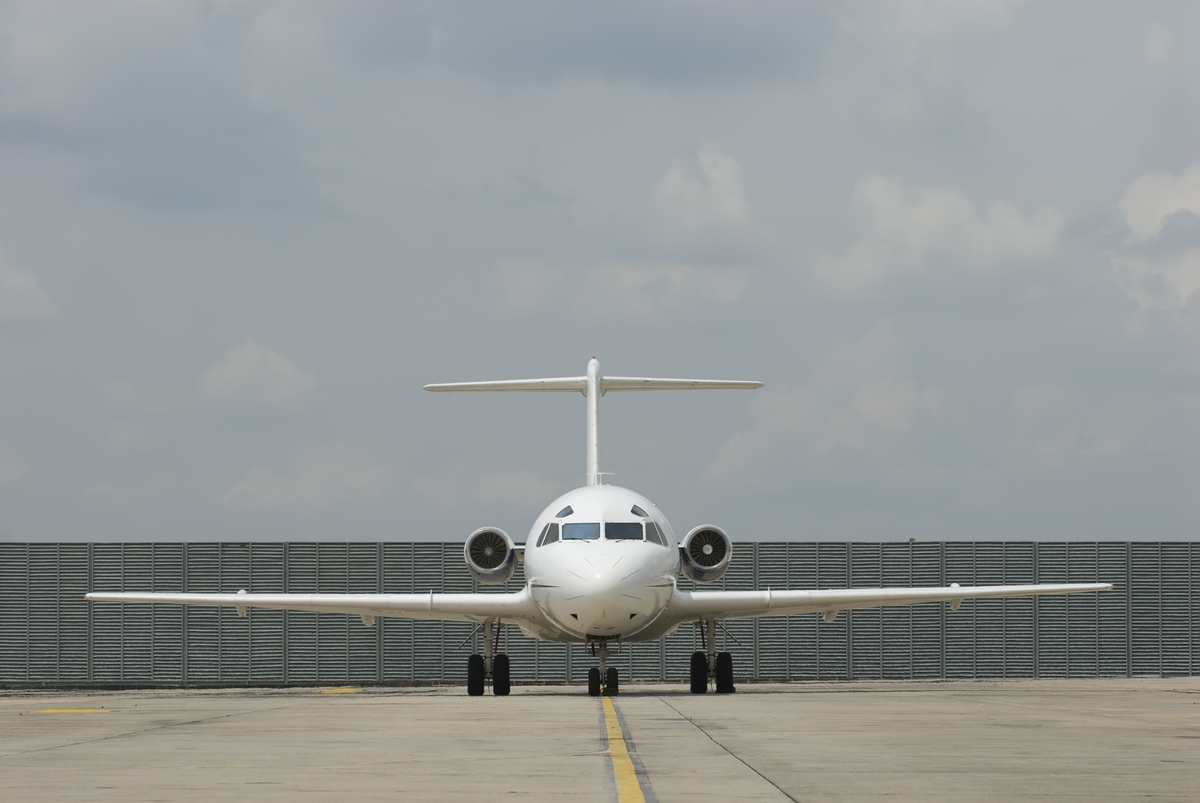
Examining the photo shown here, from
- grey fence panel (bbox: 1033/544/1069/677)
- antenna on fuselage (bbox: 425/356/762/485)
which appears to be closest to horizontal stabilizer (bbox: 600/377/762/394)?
antenna on fuselage (bbox: 425/356/762/485)

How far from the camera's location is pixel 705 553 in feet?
95.0

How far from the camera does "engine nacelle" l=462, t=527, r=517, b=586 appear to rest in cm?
2888

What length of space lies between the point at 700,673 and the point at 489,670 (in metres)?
3.88

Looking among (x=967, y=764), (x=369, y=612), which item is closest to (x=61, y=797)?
(x=967, y=764)

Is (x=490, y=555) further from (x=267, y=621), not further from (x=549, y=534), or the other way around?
(x=267, y=621)

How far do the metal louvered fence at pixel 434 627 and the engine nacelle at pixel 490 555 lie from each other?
28.6 feet

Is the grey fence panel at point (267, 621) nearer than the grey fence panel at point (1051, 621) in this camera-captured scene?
Yes

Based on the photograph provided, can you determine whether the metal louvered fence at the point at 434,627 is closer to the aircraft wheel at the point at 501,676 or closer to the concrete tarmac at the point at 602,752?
the aircraft wheel at the point at 501,676

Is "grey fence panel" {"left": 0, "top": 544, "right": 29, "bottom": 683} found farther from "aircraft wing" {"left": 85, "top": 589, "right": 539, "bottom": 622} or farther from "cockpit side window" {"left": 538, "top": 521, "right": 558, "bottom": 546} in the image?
"cockpit side window" {"left": 538, "top": 521, "right": 558, "bottom": 546}

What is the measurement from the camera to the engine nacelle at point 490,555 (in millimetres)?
28875

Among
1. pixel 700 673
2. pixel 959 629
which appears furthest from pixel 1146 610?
pixel 700 673

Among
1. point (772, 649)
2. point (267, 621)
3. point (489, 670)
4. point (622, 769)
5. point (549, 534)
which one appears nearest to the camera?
point (622, 769)

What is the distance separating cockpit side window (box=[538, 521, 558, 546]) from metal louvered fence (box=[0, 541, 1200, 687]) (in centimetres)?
1171

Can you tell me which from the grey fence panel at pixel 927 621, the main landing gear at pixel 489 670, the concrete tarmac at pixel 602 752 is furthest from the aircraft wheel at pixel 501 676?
the grey fence panel at pixel 927 621
